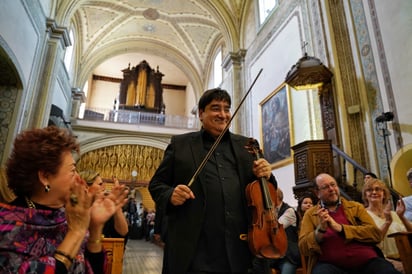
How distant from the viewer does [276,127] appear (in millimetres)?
7660

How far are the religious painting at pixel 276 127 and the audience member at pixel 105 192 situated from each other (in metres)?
4.51

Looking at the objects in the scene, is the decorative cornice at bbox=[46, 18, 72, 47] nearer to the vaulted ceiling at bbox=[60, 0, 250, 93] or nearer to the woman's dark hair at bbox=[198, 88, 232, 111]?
the vaulted ceiling at bbox=[60, 0, 250, 93]

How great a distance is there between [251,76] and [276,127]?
8.58ft

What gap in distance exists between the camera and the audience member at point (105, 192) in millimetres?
1278

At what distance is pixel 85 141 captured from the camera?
13.5m

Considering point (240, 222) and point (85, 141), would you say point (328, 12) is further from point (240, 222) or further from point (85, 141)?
point (85, 141)

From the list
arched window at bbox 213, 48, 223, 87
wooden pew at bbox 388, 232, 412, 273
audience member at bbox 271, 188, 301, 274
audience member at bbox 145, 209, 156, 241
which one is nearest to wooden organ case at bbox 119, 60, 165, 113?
arched window at bbox 213, 48, 223, 87

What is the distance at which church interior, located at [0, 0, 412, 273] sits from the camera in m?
4.59

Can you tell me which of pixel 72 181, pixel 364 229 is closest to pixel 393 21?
pixel 364 229

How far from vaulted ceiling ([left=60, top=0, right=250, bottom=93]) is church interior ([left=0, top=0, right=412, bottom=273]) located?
0.05 m

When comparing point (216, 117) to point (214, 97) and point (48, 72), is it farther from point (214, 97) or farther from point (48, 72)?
point (48, 72)

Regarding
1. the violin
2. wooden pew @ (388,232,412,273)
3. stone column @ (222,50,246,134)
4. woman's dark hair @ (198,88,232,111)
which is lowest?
wooden pew @ (388,232,412,273)

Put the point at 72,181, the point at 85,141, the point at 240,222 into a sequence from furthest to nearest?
the point at 85,141, the point at 240,222, the point at 72,181

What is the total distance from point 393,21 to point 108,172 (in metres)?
12.3
